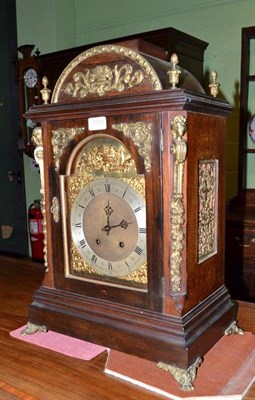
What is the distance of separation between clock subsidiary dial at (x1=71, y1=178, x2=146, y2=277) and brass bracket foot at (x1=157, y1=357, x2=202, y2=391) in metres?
0.20

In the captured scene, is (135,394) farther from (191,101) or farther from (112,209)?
(191,101)

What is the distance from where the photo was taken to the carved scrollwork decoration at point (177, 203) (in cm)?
75

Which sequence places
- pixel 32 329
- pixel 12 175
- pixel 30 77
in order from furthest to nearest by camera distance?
pixel 12 175 → pixel 30 77 → pixel 32 329

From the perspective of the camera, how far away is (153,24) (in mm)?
2715

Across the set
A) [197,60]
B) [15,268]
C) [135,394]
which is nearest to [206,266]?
[135,394]

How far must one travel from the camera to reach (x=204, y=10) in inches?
98.6

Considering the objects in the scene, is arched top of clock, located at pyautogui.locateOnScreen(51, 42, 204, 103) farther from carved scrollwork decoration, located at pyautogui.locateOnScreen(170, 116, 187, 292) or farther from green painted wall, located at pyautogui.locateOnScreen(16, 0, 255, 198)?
green painted wall, located at pyautogui.locateOnScreen(16, 0, 255, 198)

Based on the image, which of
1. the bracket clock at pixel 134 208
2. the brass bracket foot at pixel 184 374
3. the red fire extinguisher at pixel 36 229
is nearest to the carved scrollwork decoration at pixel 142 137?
the bracket clock at pixel 134 208

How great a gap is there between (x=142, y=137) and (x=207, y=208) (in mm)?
222

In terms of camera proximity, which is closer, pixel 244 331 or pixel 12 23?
pixel 244 331

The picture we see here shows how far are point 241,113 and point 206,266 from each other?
1.67 m

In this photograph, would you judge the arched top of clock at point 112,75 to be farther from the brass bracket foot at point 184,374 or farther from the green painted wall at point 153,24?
the green painted wall at point 153,24

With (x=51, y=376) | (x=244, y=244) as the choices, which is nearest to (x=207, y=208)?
(x=51, y=376)

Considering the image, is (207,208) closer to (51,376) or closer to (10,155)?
(51,376)
